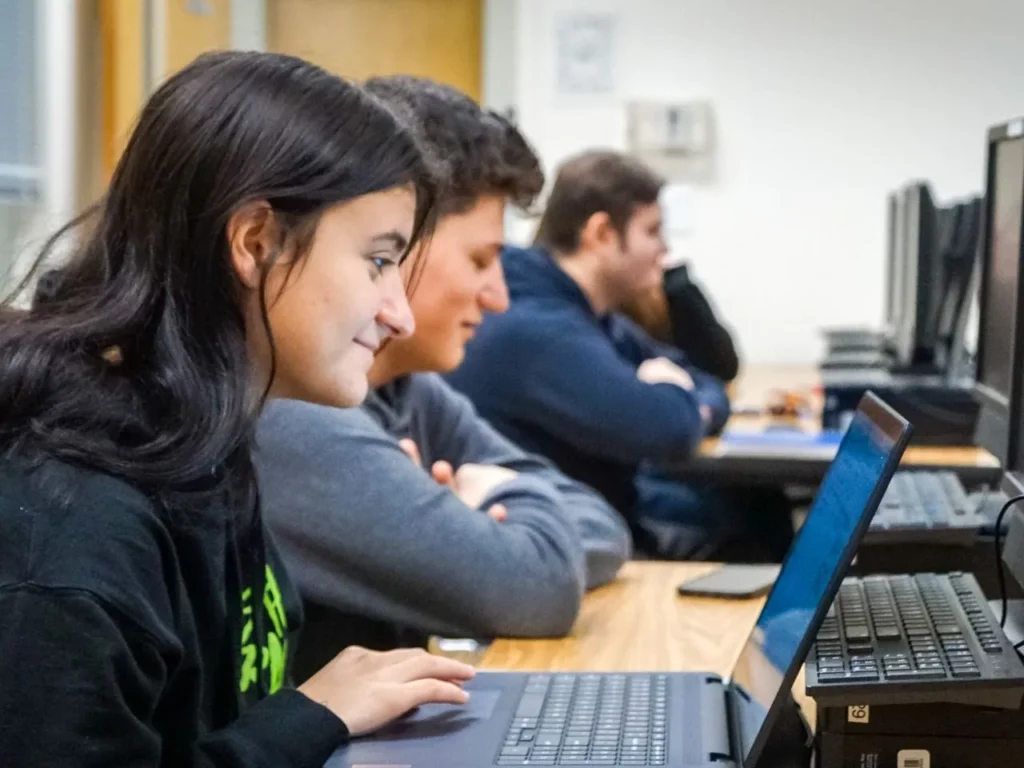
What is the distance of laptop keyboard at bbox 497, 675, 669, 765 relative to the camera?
945mm

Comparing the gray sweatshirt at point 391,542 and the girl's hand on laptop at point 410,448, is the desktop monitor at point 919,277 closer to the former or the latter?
the girl's hand on laptop at point 410,448

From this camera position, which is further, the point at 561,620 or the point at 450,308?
the point at 450,308

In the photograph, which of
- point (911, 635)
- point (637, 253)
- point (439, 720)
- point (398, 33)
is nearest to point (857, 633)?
point (911, 635)

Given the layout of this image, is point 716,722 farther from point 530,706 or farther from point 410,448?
point 410,448

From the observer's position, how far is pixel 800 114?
14.5 feet

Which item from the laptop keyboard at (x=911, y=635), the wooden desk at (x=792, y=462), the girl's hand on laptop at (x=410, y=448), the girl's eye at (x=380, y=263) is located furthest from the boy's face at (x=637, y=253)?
the girl's eye at (x=380, y=263)

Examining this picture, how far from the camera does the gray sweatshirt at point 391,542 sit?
1.30 m

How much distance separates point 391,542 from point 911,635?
53cm

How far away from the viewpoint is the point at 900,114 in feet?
14.3

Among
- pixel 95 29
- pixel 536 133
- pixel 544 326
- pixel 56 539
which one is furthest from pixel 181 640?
pixel 536 133

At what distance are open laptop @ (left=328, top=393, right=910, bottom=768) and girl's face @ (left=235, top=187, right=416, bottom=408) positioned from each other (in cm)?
27

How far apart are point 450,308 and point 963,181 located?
10.6 feet

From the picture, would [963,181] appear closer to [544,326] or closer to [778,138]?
[778,138]

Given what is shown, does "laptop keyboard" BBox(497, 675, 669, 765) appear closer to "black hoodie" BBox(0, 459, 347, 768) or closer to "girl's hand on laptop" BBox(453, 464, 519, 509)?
"black hoodie" BBox(0, 459, 347, 768)
